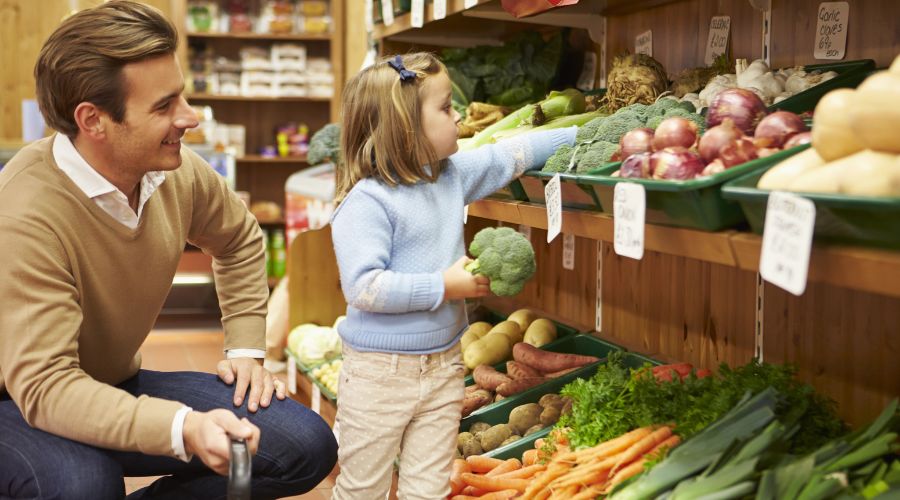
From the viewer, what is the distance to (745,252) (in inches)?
60.1

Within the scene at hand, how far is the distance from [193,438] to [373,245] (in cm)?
60

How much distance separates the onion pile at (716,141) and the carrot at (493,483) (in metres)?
0.88

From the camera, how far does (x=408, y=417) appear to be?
7.30ft

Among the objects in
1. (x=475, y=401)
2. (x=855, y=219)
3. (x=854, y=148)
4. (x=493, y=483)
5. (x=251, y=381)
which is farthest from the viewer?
(x=475, y=401)

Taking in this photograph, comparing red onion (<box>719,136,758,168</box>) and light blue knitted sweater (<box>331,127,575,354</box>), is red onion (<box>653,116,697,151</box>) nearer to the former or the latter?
red onion (<box>719,136,758,168</box>)

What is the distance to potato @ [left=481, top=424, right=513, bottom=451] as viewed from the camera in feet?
8.67

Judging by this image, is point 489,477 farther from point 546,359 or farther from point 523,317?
point 523,317

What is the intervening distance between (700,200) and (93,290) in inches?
49.2

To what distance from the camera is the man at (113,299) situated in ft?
5.90

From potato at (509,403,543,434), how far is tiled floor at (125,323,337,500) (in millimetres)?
2331

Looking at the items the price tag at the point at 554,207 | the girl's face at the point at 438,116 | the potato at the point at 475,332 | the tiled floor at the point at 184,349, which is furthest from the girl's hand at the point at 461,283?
the tiled floor at the point at 184,349

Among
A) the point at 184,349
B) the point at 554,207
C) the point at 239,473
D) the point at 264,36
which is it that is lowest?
the point at 184,349

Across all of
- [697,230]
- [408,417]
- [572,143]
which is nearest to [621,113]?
[572,143]

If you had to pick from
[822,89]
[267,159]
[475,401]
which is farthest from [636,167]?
[267,159]
